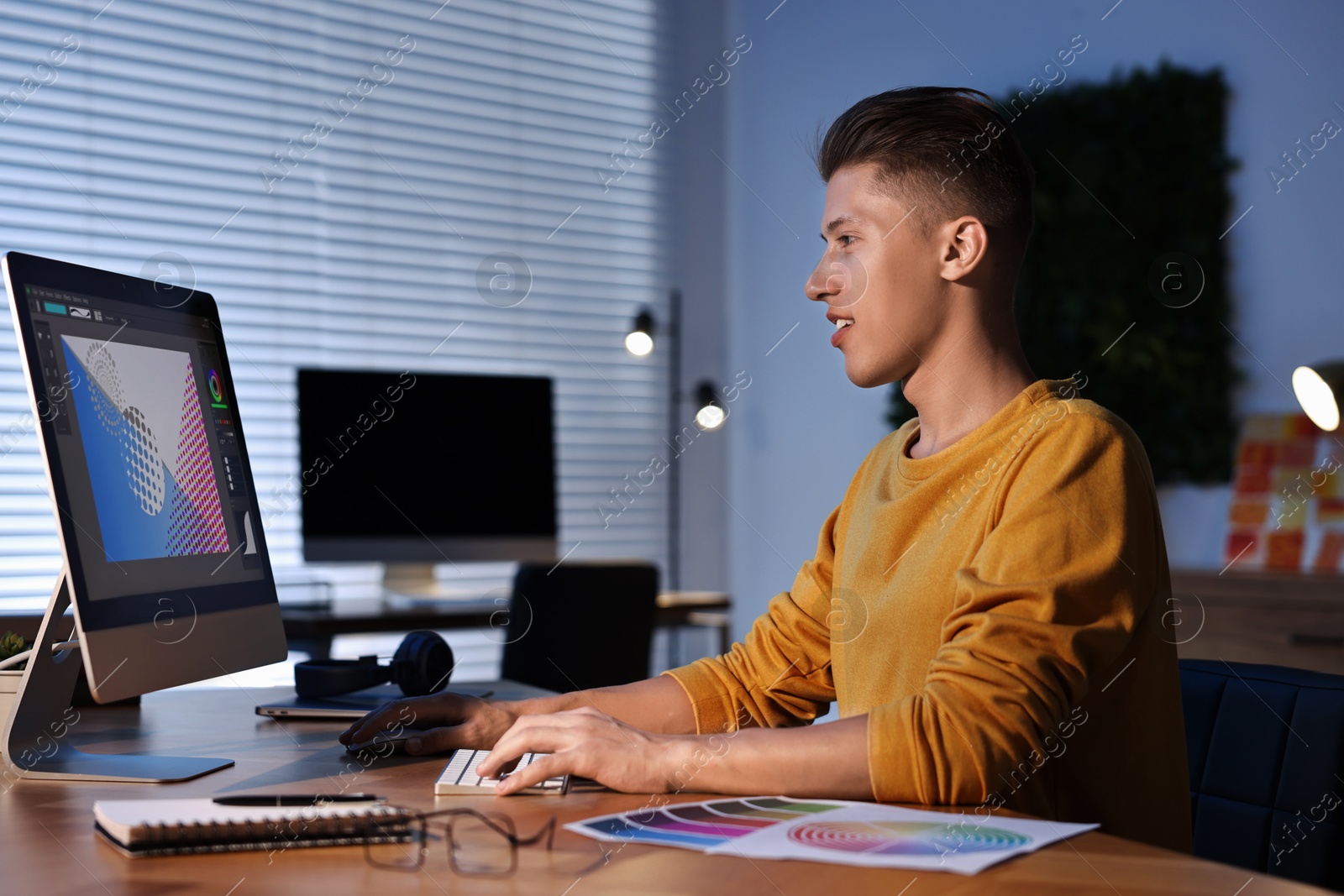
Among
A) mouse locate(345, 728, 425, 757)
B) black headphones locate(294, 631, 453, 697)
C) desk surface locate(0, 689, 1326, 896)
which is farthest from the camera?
black headphones locate(294, 631, 453, 697)

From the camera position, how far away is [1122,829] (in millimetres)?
1212

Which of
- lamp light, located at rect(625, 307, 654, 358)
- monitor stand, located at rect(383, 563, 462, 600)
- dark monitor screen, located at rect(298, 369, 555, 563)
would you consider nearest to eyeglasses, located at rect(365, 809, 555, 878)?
dark monitor screen, located at rect(298, 369, 555, 563)

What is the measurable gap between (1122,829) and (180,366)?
1180 millimetres

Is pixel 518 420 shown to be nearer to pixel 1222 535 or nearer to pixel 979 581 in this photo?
pixel 1222 535

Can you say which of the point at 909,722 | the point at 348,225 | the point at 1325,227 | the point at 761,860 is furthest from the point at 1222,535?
the point at 348,225

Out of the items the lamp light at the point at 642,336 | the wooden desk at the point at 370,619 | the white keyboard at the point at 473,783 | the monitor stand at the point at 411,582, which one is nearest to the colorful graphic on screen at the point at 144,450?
the white keyboard at the point at 473,783

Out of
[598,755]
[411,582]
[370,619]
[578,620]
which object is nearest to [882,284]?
[598,755]

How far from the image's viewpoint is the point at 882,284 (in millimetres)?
1396

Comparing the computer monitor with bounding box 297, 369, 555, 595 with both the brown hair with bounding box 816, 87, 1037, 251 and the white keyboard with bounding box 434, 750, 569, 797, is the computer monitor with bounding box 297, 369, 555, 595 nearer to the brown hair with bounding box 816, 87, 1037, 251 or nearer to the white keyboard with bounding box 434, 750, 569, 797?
the brown hair with bounding box 816, 87, 1037, 251

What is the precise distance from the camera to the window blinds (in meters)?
3.80

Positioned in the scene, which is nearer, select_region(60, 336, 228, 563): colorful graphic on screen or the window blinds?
select_region(60, 336, 228, 563): colorful graphic on screen

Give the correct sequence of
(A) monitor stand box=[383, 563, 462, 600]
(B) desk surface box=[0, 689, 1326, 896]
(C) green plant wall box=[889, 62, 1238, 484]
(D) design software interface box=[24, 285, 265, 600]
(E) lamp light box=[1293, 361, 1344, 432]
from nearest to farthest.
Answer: (B) desk surface box=[0, 689, 1326, 896] → (D) design software interface box=[24, 285, 265, 600] → (E) lamp light box=[1293, 361, 1344, 432] → (C) green plant wall box=[889, 62, 1238, 484] → (A) monitor stand box=[383, 563, 462, 600]

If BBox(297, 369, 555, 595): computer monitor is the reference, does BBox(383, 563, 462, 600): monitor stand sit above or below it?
below

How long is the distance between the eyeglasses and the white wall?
292 cm
